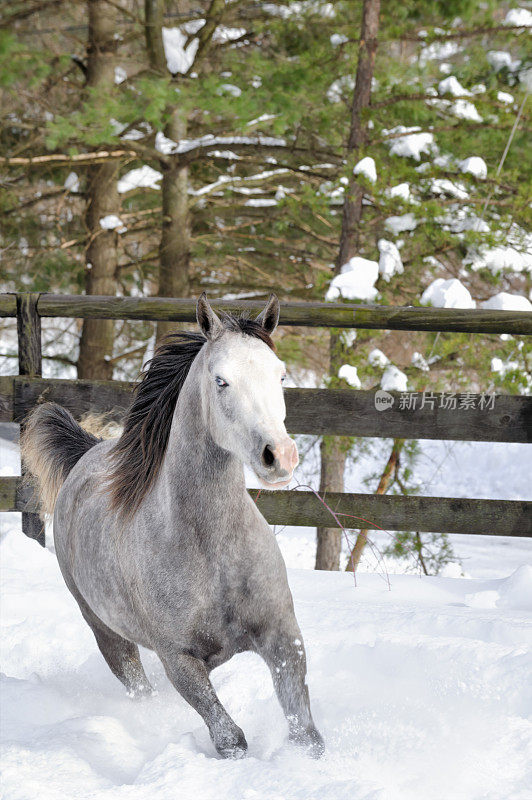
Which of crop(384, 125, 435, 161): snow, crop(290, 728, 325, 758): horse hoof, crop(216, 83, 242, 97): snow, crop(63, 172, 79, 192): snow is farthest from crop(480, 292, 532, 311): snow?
crop(63, 172, 79, 192): snow

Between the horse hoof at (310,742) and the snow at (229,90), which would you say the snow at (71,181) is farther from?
the horse hoof at (310,742)

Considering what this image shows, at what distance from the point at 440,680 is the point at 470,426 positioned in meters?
1.62

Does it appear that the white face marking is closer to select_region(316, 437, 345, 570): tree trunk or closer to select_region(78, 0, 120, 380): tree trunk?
select_region(316, 437, 345, 570): tree trunk

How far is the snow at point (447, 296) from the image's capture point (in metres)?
4.84

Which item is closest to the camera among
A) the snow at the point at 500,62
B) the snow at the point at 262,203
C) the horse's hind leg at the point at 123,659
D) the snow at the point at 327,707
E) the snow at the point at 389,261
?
the snow at the point at 327,707

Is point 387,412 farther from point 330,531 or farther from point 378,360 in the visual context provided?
point 330,531

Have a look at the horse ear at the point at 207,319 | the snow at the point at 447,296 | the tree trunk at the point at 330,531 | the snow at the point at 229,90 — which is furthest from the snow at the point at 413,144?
the horse ear at the point at 207,319

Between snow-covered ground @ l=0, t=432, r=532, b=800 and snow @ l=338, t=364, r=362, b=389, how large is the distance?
73.5 inches

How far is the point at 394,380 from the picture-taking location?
5.05 meters

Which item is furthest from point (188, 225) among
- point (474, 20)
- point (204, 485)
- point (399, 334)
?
point (204, 485)

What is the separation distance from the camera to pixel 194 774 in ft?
5.71

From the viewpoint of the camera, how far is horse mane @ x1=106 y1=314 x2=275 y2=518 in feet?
7.13

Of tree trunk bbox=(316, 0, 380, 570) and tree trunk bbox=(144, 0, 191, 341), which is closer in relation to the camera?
tree trunk bbox=(316, 0, 380, 570)

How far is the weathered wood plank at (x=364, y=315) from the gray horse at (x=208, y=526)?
4.87 ft
